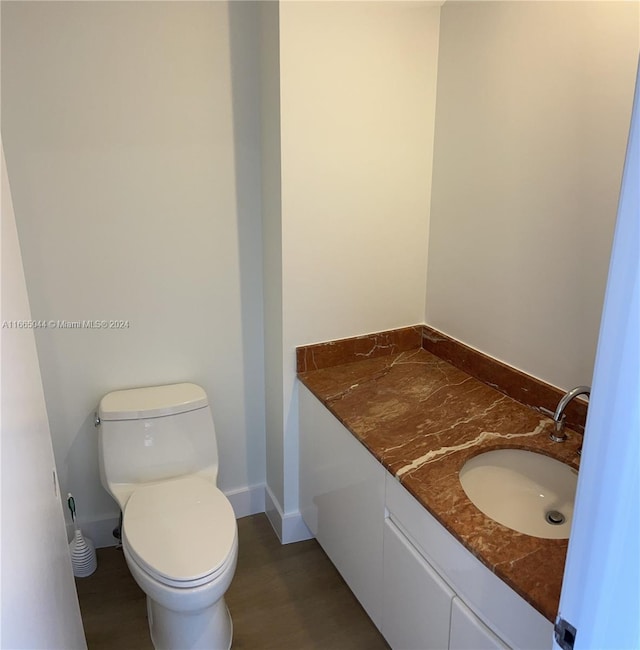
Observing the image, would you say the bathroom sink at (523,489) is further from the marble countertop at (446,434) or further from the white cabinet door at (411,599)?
the white cabinet door at (411,599)

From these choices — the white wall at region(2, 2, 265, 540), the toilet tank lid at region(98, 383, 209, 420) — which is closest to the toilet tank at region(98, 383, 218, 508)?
the toilet tank lid at region(98, 383, 209, 420)

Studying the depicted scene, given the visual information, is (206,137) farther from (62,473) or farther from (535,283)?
(62,473)

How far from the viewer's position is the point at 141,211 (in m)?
2.06

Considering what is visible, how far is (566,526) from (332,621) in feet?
3.17

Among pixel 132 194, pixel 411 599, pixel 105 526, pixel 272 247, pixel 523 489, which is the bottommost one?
pixel 105 526

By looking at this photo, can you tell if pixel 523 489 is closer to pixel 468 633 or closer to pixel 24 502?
pixel 468 633

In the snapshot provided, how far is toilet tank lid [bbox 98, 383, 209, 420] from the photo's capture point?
2062mm

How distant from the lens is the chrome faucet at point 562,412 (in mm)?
1456

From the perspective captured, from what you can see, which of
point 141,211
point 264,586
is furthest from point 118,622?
point 141,211

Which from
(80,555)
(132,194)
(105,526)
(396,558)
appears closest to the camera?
(396,558)

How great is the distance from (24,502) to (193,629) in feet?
3.44

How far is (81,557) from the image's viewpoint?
220cm

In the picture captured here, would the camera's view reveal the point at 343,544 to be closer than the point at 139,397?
Yes

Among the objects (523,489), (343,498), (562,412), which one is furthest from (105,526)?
(562,412)
